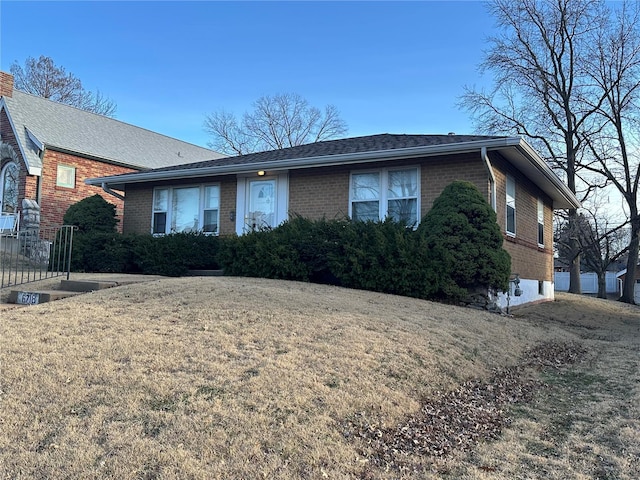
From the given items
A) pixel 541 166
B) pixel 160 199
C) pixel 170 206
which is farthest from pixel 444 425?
pixel 160 199

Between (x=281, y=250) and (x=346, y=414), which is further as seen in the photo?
(x=281, y=250)

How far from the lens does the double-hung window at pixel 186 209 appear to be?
14.4m

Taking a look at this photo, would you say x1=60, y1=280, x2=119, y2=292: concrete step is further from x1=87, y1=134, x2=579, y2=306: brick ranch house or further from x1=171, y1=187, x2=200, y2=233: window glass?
x1=171, y1=187, x2=200, y2=233: window glass

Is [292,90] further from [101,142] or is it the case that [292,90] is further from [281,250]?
[281,250]

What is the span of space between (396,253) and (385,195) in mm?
A: 2730

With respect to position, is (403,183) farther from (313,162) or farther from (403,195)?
(313,162)

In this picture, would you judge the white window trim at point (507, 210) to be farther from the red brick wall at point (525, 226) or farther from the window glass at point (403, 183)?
the window glass at point (403, 183)

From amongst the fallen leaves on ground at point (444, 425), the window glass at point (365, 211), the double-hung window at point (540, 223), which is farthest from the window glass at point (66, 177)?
the fallen leaves on ground at point (444, 425)

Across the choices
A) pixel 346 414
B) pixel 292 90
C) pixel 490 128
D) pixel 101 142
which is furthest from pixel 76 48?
pixel 292 90

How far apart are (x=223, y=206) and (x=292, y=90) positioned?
29.7 m

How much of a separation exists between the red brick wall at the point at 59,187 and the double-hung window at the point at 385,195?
422 inches

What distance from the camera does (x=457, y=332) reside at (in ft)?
22.3

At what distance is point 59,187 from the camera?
1919 cm

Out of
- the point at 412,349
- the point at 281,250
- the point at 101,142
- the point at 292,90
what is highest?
the point at 292,90
